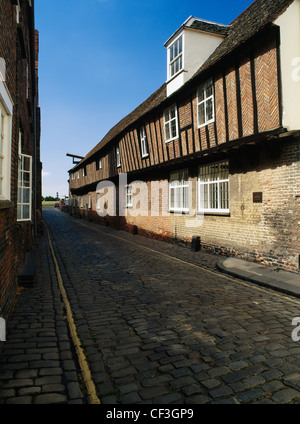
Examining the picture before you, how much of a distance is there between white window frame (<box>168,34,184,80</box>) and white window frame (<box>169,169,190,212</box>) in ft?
13.8

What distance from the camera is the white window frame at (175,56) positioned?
11242mm

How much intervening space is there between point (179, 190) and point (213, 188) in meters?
2.39

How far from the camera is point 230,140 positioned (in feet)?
27.7

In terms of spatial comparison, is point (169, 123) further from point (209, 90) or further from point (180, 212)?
point (180, 212)

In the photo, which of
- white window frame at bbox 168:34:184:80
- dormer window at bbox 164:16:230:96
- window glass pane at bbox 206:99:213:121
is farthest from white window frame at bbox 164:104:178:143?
window glass pane at bbox 206:99:213:121

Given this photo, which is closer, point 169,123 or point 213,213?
point 213,213

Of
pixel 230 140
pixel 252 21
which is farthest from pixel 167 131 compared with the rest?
pixel 252 21

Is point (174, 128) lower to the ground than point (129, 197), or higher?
higher

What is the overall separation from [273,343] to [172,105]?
10403mm

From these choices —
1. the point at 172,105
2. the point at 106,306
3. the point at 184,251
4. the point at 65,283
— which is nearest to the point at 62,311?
the point at 106,306

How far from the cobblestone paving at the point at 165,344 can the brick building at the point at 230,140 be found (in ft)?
8.24

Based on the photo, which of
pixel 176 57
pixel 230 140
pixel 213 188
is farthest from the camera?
pixel 176 57

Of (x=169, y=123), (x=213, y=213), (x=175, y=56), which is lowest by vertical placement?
(x=213, y=213)
